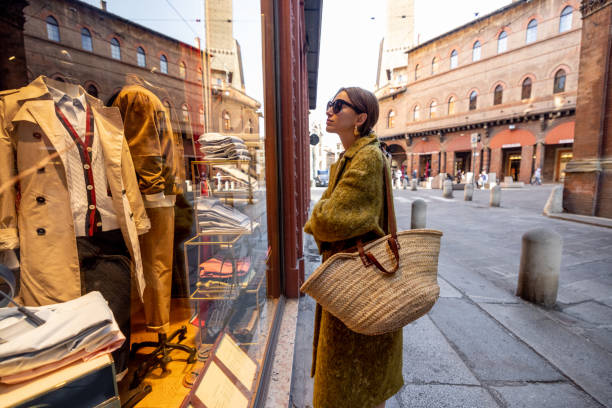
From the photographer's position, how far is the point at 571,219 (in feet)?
25.0

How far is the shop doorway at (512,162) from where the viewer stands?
2645cm

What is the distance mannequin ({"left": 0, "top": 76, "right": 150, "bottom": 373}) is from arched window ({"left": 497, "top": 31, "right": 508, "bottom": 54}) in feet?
103

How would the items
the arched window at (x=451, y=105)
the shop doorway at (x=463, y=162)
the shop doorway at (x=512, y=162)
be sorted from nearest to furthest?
the shop doorway at (x=512, y=162) < the arched window at (x=451, y=105) < the shop doorway at (x=463, y=162)

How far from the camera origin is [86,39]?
1.17 m

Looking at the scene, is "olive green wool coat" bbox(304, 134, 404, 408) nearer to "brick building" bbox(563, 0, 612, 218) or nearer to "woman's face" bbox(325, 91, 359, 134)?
"woman's face" bbox(325, 91, 359, 134)

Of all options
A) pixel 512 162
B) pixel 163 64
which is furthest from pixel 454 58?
pixel 163 64

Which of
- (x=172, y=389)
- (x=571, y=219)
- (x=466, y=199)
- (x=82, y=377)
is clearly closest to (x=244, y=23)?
(x=82, y=377)

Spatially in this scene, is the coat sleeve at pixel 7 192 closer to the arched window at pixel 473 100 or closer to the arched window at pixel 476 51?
the arched window at pixel 473 100

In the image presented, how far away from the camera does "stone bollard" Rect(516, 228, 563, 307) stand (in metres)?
3.05

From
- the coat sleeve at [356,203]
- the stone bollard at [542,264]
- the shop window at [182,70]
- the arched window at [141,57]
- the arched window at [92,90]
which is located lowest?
the stone bollard at [542,264]

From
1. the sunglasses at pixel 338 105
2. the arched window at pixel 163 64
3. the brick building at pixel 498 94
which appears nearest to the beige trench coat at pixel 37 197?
the arched window at pixel 163 64

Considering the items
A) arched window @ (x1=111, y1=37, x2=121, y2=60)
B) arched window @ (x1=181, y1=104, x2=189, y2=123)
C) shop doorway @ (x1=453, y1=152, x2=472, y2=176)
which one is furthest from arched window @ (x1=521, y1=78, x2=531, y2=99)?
arched window @ (x1=111, y1=37, x2=121, y2=60)

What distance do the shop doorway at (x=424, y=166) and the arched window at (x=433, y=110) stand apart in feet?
13.9

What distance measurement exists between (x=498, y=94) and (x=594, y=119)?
A: 20.3m
